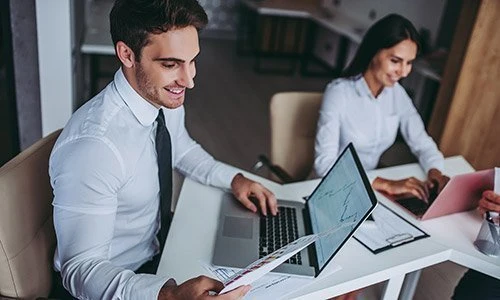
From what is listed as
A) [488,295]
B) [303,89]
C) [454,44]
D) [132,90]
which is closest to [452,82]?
[454,44]

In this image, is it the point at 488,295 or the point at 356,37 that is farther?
the point at 356,37

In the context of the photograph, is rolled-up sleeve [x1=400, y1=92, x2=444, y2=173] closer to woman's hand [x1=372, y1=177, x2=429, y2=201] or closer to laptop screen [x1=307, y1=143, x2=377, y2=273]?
woman's hand [x1=372, y1=177, x2=429, y2=201]

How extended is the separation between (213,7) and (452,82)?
484 centimetres

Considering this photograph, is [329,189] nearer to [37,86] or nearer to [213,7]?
[37,86]

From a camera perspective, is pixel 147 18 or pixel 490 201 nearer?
pixel 147 18

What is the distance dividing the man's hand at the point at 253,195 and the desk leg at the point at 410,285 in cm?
59

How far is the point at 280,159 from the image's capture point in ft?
7.53

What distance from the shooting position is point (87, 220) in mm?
1165

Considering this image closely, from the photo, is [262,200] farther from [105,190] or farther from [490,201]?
[490,201]

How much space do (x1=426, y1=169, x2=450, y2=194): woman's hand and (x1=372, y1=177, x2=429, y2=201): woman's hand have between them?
5cm

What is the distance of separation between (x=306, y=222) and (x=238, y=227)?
221 millimetres

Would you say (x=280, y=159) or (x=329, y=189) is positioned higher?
(x=329, y=189)

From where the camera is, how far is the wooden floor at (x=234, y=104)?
3822mm


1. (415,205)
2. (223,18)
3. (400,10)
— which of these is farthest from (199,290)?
(223,18)
